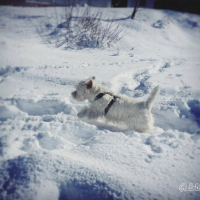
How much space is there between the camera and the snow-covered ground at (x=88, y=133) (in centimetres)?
145

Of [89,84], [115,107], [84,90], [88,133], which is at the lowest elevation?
[88,133]

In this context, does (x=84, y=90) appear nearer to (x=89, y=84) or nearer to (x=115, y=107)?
(x=89, y=84)

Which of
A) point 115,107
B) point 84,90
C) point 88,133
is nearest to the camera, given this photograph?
point 88,133

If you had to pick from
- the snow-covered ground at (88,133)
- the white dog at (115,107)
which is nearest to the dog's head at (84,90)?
the white dog at (115,107)

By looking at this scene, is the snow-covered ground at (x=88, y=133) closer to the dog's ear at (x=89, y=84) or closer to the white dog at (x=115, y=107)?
the white dog at (x=115, y=107)

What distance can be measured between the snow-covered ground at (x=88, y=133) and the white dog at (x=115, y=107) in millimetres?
200

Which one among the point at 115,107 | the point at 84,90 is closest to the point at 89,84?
the point at 84,90

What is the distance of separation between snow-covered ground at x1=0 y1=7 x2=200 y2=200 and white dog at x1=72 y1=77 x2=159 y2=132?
0.66 feet

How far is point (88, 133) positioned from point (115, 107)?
649mm

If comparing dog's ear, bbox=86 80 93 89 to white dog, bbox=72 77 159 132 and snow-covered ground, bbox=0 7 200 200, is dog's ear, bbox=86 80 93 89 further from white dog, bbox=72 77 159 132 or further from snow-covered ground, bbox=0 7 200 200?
snow-covered ground, bbox=0 7 200 200

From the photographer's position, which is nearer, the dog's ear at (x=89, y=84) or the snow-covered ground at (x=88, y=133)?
the snow-covered ground at (x=88, y=133)

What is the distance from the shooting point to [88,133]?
2.50m

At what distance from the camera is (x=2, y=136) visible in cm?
193

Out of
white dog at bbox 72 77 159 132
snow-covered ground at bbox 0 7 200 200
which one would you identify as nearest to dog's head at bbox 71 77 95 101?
white dog at bbox 72 77 159 132
